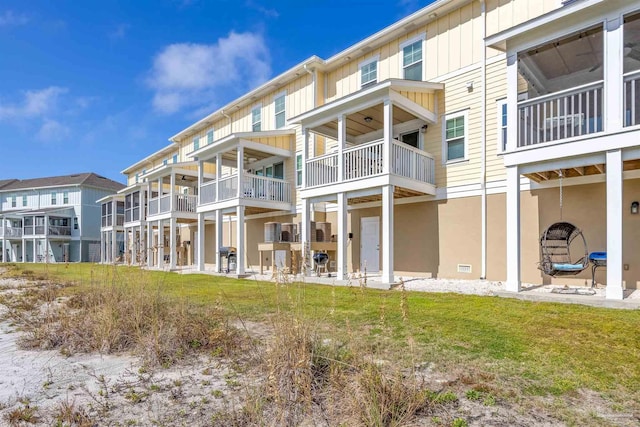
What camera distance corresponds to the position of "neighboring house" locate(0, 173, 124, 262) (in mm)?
38344

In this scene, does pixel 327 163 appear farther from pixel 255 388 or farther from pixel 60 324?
pixel 255 388

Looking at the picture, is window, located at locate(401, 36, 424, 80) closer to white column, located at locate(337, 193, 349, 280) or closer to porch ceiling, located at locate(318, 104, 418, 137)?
porch ceiling, located at locate(318, 104, 418, 137)

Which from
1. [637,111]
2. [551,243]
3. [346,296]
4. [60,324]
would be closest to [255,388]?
[60,324]

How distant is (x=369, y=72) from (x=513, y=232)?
8.43 meters

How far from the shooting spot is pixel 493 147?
10430 millimetres

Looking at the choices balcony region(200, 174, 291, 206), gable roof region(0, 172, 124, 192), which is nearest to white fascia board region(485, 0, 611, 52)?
balcony region(200, 174, 291, 206)

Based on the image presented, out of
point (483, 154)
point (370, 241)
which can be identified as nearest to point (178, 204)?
point (370, 241)

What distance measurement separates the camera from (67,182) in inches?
1634

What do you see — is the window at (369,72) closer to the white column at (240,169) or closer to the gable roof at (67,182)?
the white column at (240,169)

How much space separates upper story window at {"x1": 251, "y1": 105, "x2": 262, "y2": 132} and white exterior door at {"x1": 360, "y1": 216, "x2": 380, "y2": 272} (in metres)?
8.21

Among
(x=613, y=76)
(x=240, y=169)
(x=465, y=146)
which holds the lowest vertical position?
(x=240, y=169)

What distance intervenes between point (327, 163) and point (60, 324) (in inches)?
342

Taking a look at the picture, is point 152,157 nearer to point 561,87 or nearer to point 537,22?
point 561,87

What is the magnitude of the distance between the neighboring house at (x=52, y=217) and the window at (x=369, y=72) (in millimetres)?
34684
